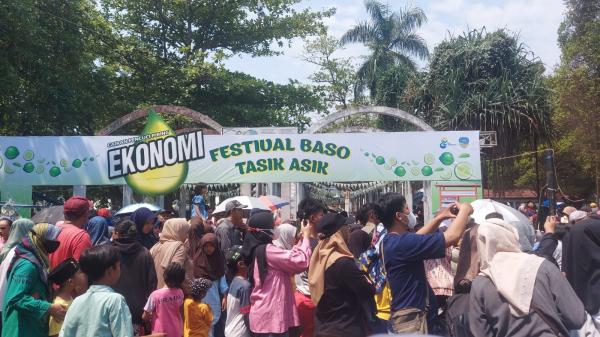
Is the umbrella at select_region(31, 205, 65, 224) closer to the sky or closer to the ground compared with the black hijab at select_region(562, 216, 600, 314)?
closer to the sky

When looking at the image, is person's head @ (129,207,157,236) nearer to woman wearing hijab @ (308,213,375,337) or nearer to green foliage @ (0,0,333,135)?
woman wearing hijab @ (308,213,375,337)

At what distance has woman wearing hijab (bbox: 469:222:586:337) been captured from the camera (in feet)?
12.2

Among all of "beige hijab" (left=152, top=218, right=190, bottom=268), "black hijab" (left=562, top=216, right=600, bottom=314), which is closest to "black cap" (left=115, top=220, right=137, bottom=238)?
"beige hijab" (left=152, top=218, right=190, bottom=268)

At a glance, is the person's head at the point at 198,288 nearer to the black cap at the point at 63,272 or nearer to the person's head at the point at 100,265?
the black cap at the point at 63,272

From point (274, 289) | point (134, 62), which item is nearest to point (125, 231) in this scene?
point (274, 289)

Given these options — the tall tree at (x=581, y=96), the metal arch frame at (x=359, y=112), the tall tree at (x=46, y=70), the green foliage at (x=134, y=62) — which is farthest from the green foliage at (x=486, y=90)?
the tall tree at (x=46, y=70)

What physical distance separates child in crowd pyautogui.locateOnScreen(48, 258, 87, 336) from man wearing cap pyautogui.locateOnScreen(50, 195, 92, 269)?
28.1 inches

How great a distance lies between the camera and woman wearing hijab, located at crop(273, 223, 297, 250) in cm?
621

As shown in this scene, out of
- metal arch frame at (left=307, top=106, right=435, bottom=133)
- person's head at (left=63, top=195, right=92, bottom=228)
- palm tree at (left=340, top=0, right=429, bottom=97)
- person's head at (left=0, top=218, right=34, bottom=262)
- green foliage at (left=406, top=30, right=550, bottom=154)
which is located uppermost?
palm tree at (left=340, top=0, right=429, bottom=97)

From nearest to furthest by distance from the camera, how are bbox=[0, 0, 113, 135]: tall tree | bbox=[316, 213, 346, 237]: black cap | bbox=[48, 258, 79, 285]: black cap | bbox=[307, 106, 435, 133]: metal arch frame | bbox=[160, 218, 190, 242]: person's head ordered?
1. bbox=[48, 258, 79, 285]: black cap
2. bbox=[316, 213, 346, 237]: black cap
3. bbox=[160, 218, 190, 242]: person's head
4. bbox=[307, 106, 435, 133]: metal arch frame
5. bbox=[0, 0, 113, 135]: tall tree

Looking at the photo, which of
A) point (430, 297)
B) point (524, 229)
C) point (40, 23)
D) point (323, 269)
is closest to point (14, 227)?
point (323, 269)

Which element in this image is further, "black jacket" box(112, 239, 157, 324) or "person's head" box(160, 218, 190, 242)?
"person's head" box(160, 218, 190, 242)

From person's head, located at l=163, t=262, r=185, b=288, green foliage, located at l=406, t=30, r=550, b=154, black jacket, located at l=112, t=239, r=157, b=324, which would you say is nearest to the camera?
person's head, located at l=163, t=262, r=185, b=288

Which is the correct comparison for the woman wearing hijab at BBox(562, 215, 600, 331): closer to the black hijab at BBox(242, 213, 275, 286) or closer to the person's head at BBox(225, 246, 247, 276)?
the black hijab at BBox(242, 213, 275, 286)
